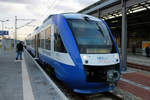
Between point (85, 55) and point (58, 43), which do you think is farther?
point (58, 43)

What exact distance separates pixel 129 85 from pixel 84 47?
2856 mm

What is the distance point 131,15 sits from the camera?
49.9 ft

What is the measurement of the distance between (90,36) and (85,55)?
2.82 feet

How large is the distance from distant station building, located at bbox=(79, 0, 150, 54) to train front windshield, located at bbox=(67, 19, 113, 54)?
520 cm

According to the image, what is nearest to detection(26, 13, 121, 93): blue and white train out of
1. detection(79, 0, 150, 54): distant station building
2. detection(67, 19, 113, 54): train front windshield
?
detection(67, 19, 113, 54): train front windshield

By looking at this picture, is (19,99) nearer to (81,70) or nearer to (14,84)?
(14,84)

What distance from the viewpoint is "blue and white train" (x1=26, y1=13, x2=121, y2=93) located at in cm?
391

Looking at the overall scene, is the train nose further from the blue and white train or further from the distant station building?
the distant station building

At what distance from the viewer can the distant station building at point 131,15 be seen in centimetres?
1047

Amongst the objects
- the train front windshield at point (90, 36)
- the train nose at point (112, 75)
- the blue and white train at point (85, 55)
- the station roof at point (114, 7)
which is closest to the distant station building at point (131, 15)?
the station roof at point (114, 7)

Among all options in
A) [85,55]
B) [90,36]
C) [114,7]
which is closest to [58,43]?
[90,36]

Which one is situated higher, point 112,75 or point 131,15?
point 131,15

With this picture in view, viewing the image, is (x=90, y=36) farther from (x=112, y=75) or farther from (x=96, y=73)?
(x=112, y=75)

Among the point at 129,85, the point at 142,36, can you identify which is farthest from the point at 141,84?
the point at 142,36
